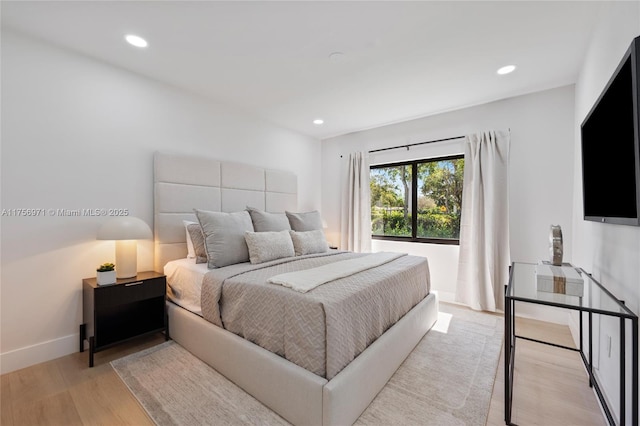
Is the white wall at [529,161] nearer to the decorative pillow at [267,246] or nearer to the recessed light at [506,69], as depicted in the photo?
the recessed light at [506,69]

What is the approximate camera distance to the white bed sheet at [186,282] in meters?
2.27

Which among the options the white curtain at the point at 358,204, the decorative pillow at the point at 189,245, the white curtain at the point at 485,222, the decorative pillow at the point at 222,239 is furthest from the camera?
the white curtain at the point at 358,204

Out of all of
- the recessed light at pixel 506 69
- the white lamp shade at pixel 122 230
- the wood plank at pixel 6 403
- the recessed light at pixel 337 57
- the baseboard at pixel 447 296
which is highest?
the recessed light at pixel 506 69

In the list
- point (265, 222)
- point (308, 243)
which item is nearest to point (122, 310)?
point (265, 222)

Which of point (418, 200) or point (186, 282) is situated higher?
point (418, 200)

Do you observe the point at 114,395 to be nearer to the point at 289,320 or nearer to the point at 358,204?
the point at 289,320

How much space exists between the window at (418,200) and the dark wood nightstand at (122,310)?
3.06m

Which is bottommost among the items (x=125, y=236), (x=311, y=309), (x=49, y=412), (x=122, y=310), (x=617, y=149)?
(x=49, y=412)

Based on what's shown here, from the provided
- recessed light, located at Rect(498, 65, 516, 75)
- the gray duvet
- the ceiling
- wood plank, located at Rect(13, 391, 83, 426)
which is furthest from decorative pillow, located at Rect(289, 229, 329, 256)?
recessed light, located at Rect(498, 65, 516, 75)

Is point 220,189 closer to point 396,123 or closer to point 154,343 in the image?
point 154,343

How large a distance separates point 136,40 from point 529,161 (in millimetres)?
3970

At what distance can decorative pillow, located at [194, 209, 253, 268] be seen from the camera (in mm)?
2430

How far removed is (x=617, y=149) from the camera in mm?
1410

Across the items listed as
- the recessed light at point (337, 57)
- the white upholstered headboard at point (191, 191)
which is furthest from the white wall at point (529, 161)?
the white upholstered headboard at point (191, 191)
